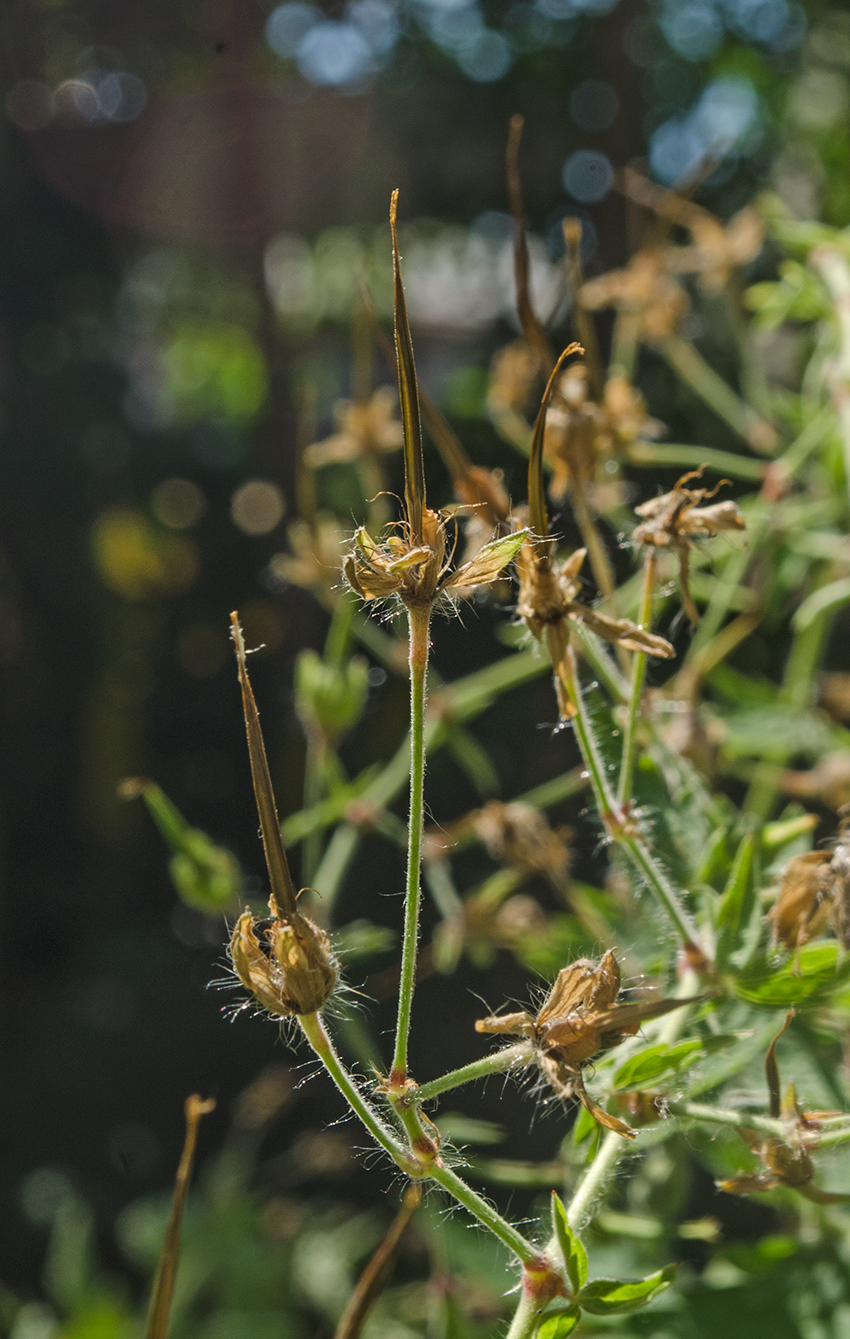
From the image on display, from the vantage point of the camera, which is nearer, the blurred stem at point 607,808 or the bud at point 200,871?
the blurred stem at point 607,808

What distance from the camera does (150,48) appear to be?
1.44 meters

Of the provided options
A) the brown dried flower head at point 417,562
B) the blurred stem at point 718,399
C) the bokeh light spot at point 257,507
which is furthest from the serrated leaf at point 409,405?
the bokeh light spot at point 257,507

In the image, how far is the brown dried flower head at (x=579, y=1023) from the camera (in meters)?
0.19

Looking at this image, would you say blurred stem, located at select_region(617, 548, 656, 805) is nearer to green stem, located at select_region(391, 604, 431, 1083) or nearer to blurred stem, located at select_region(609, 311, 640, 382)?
green stem, located at select_region(391, 604, 431, 1083)

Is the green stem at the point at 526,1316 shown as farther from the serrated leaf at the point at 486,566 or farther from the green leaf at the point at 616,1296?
the serrated leaf at the point at 486,566

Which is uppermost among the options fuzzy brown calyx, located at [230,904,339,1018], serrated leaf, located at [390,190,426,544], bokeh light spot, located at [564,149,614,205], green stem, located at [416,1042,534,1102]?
bokeh light spot, located at [564,149,614,205]

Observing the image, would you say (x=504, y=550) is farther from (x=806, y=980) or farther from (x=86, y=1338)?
(x=86, y=1338)

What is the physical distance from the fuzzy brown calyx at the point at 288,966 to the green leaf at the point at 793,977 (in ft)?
0.39

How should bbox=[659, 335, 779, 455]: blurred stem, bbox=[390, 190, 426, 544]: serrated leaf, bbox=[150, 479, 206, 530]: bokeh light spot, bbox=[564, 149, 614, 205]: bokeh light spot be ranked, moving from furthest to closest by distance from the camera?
bbox=[150, 479, 206, 530]: bokeh light spot
bbox=[564, 149, 614, 205]: bokeh light spot
bbox=[659, 335, 779, 455]: blurred stem
bbox=[390, 190, 426, 544]: serrated leaf

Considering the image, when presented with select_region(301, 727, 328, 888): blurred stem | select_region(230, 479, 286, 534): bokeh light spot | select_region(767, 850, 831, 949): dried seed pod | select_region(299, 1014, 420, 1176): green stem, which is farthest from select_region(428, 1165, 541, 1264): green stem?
select_region(230, 479, 286, 534): bokeh light spot

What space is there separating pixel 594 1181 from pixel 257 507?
129 centimetres

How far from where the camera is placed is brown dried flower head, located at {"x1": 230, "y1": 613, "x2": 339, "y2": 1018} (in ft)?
0.58

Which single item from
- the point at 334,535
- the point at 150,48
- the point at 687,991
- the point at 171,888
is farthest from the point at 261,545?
the point at 687,991

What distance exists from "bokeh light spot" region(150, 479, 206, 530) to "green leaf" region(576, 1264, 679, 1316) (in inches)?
60.1
